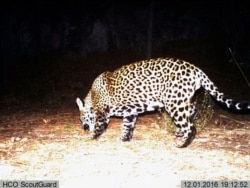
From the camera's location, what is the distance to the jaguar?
24.0 ft

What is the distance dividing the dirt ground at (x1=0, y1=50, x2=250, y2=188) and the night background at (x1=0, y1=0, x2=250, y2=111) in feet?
20.1

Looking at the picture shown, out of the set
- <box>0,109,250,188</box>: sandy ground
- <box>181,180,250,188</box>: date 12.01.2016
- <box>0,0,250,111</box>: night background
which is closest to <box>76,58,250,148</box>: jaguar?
<box>0,109,250,188</box>: sandy ground

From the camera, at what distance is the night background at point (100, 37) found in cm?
1598

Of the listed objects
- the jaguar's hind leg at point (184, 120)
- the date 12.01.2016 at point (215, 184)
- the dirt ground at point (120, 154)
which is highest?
the jaguar's hind leg at point (184, 120)

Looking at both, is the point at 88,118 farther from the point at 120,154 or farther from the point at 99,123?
the point at 120,154

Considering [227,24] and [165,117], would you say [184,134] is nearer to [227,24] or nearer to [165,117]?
[165,117]

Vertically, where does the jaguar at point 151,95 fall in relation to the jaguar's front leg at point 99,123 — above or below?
above

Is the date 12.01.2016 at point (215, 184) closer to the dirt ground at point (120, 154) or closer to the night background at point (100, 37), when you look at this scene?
the dirt ground at point (120, 154)

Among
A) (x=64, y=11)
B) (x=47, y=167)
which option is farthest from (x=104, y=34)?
(x=47, y=167)

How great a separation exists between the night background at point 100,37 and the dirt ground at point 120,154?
20.1 ft

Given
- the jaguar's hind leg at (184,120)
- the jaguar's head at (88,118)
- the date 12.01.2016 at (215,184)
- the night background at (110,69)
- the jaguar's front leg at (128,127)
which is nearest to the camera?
the date 12.01.2016 at (215,184)

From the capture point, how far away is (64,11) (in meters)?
18.7

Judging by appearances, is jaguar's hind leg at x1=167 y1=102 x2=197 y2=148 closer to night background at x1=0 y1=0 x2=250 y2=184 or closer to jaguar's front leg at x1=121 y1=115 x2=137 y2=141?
night background at x1=0 y1=0 x2=250 y2=184

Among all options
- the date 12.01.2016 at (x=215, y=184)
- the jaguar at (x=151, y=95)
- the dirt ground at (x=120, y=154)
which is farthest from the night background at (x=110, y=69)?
the jaguar at (x=151, y=95)
